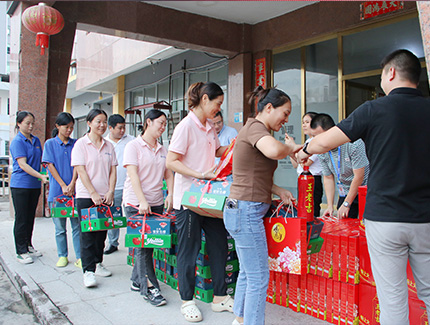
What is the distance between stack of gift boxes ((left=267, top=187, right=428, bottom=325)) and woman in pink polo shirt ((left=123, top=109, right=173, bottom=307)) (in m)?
1.25

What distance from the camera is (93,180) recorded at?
4.00 meters

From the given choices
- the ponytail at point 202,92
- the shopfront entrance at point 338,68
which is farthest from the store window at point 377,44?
the ponytail at point 202,92

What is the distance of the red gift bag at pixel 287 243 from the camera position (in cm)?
241

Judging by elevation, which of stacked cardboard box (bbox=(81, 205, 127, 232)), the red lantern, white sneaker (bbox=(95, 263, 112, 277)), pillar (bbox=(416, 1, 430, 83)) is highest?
the red lantern

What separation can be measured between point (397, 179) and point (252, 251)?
980mm

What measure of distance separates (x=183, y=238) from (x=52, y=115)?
577 cm

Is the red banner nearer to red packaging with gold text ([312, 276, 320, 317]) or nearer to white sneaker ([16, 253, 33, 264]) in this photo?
red packaging with gold text ([312, 276, 320, 317])

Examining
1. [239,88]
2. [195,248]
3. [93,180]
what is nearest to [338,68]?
[239,88]

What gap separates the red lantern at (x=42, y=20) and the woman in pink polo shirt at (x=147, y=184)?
13.7 ft

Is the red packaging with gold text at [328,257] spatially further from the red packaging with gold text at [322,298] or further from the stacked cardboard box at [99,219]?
the stacked cardboard box at [99,219]

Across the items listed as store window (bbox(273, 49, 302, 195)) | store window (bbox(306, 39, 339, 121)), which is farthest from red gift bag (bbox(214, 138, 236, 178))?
store window (bbox(273, 49, 302, 195))

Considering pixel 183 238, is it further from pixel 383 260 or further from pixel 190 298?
pixel 383 260

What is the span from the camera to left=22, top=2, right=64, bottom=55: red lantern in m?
6.43

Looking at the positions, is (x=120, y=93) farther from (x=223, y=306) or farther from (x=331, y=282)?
(x=331, y=282)
